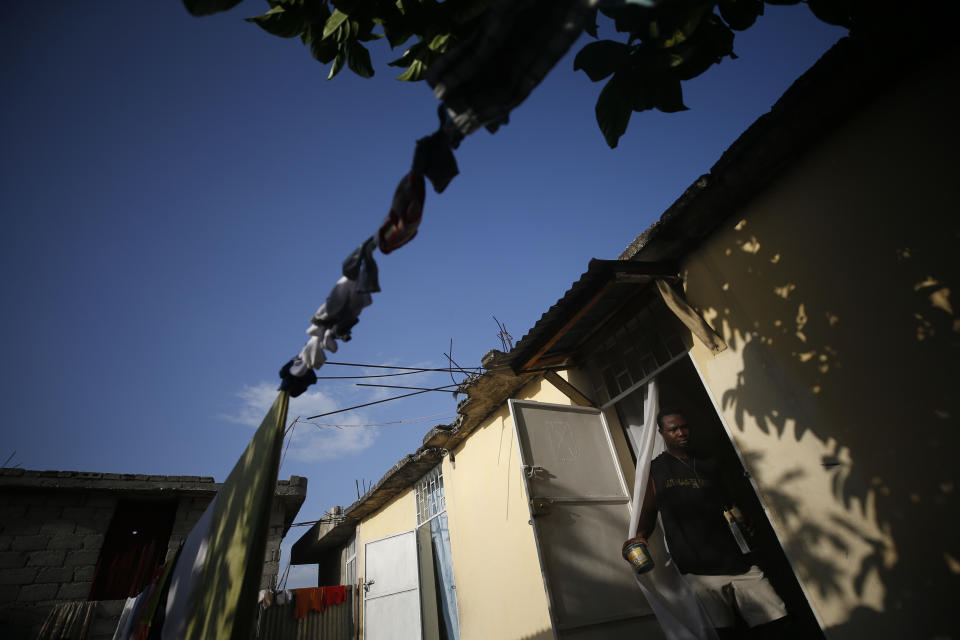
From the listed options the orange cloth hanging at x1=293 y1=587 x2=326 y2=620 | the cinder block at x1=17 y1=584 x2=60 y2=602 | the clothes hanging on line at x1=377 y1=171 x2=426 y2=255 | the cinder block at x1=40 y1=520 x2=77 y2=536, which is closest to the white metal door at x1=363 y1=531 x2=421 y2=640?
the orange cloth hanging at x1=293 y1=587 x2=326 y2=620

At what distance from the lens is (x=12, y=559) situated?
676 centimetres

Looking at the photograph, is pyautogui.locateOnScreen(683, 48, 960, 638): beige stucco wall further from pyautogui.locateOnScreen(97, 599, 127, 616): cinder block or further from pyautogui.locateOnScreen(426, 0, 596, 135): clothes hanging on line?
pyautogui.locateOnScreen(97, 599, 127, 616): cinder block

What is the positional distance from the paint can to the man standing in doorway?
353 millimetres

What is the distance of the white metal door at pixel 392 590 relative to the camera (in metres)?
8.27

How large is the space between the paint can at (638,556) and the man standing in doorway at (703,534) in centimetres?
35

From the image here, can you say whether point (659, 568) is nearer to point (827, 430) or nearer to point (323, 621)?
point (827, 430)

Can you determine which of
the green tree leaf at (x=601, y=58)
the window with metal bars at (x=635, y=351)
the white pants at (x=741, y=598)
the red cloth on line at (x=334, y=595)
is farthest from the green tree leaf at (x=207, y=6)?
the red cloth on line at (x=334, y=595)

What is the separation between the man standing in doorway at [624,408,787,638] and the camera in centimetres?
361

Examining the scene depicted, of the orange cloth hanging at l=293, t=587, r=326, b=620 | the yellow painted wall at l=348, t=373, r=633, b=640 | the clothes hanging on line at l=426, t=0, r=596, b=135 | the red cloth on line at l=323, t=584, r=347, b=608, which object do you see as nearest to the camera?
the clothes hanging on line at l=426, t=0, r=596, b=135

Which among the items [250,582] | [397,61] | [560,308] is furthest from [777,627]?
[397,61]

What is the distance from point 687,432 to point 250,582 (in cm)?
430

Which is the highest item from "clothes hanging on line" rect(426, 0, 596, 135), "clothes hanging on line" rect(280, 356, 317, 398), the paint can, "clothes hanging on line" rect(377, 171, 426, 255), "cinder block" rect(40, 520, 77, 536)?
"cinder block" rect(40, 520, 77, 536)

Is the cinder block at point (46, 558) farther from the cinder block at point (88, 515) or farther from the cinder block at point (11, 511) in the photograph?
the cinder block at point (11, 511)

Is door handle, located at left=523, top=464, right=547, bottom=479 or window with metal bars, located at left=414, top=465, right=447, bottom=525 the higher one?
window with metal bars, located at left=414, top=465, right=447, bottom=525
